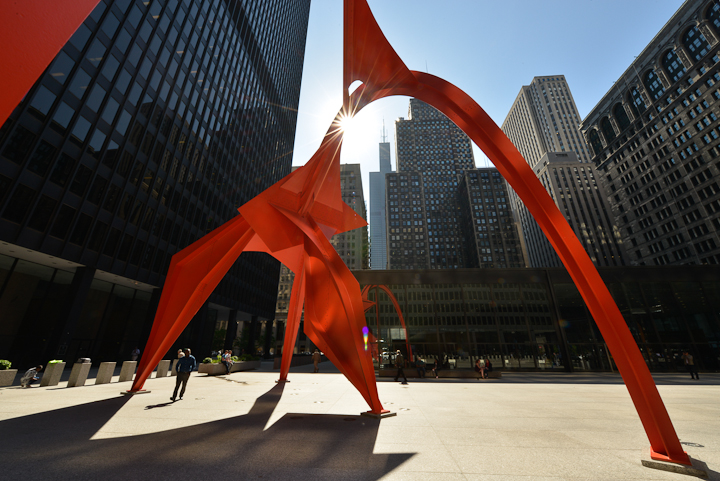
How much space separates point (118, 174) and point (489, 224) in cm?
10003

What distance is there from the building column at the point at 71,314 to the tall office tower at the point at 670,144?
86.5 metres

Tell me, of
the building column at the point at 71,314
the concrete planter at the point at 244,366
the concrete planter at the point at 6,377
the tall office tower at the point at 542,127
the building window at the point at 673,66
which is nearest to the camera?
the concrete planter at the point at 6,377

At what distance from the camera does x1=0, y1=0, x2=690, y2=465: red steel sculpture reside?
4.86 metres

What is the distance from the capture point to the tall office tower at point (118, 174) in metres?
18.8

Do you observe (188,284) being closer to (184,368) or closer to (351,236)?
(184,368)

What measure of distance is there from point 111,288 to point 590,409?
33496mm

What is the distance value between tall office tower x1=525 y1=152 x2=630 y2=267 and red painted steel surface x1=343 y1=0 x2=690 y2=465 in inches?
4237

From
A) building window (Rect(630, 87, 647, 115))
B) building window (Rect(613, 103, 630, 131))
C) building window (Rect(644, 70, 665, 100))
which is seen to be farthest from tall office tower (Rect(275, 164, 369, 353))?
building window (Rect(644, 70, 665, 100))

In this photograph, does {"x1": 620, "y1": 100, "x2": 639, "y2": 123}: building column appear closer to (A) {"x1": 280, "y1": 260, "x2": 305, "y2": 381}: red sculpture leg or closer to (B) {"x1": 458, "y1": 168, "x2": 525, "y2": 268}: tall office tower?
(B) {"x1": 458, "y1": 168, "x2": 525, "y2": 268}: tall office tower

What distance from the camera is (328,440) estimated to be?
5746 mm

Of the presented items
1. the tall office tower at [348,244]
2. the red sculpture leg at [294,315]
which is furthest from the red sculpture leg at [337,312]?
the tall office tower at [348,244]

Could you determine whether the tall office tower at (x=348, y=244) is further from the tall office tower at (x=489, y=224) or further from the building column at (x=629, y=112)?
the building column at (x=629, y=112)

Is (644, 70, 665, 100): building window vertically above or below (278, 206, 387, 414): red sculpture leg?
above

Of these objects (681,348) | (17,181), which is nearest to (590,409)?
(681,348)
